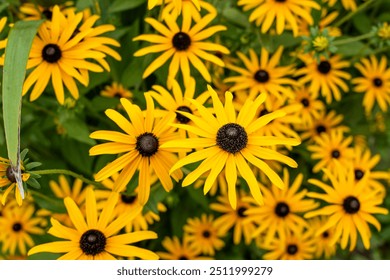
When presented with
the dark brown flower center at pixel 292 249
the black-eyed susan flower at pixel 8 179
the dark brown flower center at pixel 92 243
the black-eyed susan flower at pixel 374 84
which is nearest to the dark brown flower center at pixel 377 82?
the black-eyed susan flower at pixel 374 84

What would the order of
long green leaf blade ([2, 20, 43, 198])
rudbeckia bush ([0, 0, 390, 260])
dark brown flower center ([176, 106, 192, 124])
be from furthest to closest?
dark brown flower center ([176, 106, 192, 124]), rudbeckia bush ([0, 0, 390, 260]), long green leaf blade ([2, 20, 43, 198])

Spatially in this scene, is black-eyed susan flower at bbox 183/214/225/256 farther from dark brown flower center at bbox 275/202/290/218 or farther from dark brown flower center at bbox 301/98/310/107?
dark brown flower center at bbox 301/98/310/107

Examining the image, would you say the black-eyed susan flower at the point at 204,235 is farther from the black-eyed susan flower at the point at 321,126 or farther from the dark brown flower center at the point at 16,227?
the dark brown flower center at the point at 16,227

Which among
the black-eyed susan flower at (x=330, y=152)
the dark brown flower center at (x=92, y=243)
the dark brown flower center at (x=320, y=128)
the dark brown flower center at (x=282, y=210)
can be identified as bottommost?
the dark brown flower center at (x=92, y=243)

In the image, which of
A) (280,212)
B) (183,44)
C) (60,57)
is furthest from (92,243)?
(280,212)

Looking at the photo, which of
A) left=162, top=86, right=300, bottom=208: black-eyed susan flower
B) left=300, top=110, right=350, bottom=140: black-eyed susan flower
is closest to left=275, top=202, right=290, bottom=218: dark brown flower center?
left=300, top=110, right=350, bottom=140: black-eyed susan flower

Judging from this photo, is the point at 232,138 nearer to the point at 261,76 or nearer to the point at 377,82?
the point at 261,76

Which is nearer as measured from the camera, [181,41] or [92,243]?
[92,243]
